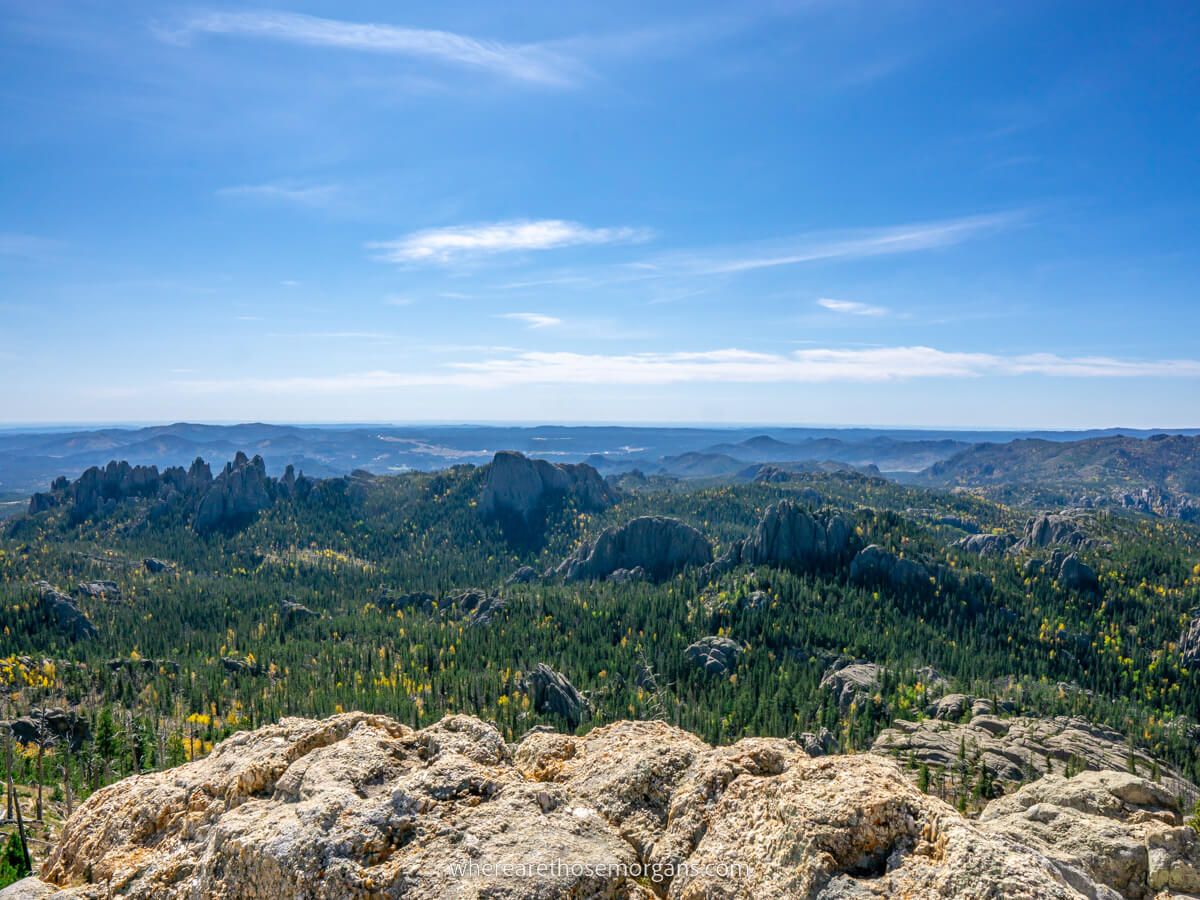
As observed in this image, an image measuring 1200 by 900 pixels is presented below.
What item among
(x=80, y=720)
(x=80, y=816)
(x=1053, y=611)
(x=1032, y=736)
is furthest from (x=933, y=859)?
(x=1053, y=611)

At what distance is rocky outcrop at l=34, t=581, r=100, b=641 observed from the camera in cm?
17088

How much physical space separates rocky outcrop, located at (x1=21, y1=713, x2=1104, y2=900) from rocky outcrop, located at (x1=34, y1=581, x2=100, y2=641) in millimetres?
204054

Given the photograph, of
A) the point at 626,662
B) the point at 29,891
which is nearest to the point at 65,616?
the point at 626,662

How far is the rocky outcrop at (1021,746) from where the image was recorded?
8969 centimetres

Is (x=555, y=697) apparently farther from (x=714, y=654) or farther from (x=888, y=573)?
(x=888, y=573)

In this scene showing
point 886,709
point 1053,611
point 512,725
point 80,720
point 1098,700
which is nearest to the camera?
point 80,720

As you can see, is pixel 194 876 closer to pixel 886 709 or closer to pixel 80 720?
pixel 80 720

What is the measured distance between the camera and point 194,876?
10828 millimetres

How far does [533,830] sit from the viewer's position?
10.5m

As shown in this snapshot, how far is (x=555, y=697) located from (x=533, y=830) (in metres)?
115

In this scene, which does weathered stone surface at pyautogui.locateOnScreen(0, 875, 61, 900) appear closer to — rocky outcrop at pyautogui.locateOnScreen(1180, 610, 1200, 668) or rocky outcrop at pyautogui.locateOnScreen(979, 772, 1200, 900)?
rocky outcrop at pyautogui.locateOnScreen(979, 772, 1200, 900)

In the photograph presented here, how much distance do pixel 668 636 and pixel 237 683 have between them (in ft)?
323

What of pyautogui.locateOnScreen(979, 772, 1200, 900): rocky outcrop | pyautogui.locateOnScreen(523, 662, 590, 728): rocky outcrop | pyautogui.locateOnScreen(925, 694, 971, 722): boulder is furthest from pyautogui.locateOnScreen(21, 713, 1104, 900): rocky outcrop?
pyautogui.locateOnScreen(925, 694, 971, 722): boulder

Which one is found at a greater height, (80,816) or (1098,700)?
(80,816)
